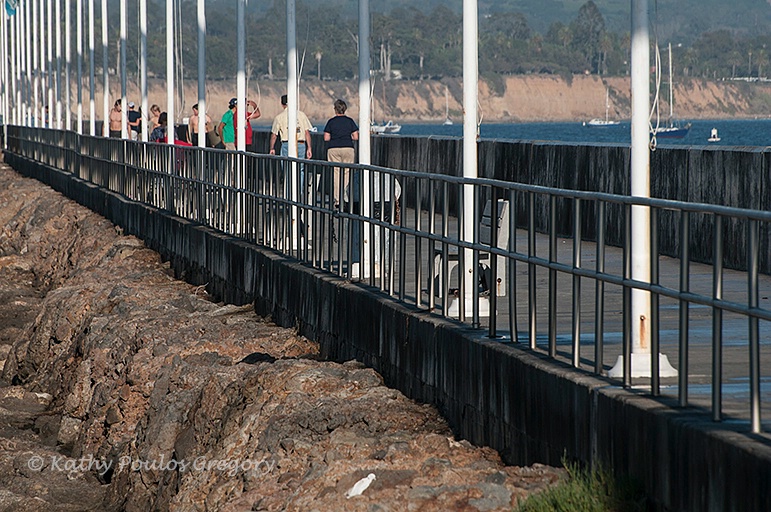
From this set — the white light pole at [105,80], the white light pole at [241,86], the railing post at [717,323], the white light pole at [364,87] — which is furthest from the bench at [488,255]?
the white light pole at [105,80]

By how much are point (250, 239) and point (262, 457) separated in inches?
340

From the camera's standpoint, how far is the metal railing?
8.03m

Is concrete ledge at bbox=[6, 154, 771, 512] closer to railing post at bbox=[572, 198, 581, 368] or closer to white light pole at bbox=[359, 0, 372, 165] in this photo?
railing post at bbox=[572, 198, 581, 368]

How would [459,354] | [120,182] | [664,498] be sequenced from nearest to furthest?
[664,498] < [459,354] < [120,182]

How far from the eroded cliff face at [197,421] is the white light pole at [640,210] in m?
0.77

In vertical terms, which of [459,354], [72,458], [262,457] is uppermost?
[459,354]

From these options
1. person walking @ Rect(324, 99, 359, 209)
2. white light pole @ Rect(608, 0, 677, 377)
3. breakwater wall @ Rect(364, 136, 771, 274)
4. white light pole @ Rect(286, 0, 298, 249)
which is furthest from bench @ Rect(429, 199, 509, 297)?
person walking @ Rect(324, 99, 359, 209)

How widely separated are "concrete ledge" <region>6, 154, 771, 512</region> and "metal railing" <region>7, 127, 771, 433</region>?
0.62 ft

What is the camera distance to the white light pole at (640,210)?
8672 mm

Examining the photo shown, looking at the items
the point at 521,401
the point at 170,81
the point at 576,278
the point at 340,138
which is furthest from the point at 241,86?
the point at 576,278

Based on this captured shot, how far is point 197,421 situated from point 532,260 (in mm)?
4637

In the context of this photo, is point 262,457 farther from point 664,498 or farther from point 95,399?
point 95,399

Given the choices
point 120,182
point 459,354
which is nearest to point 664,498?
point 459,354

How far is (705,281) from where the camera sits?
13.1m
